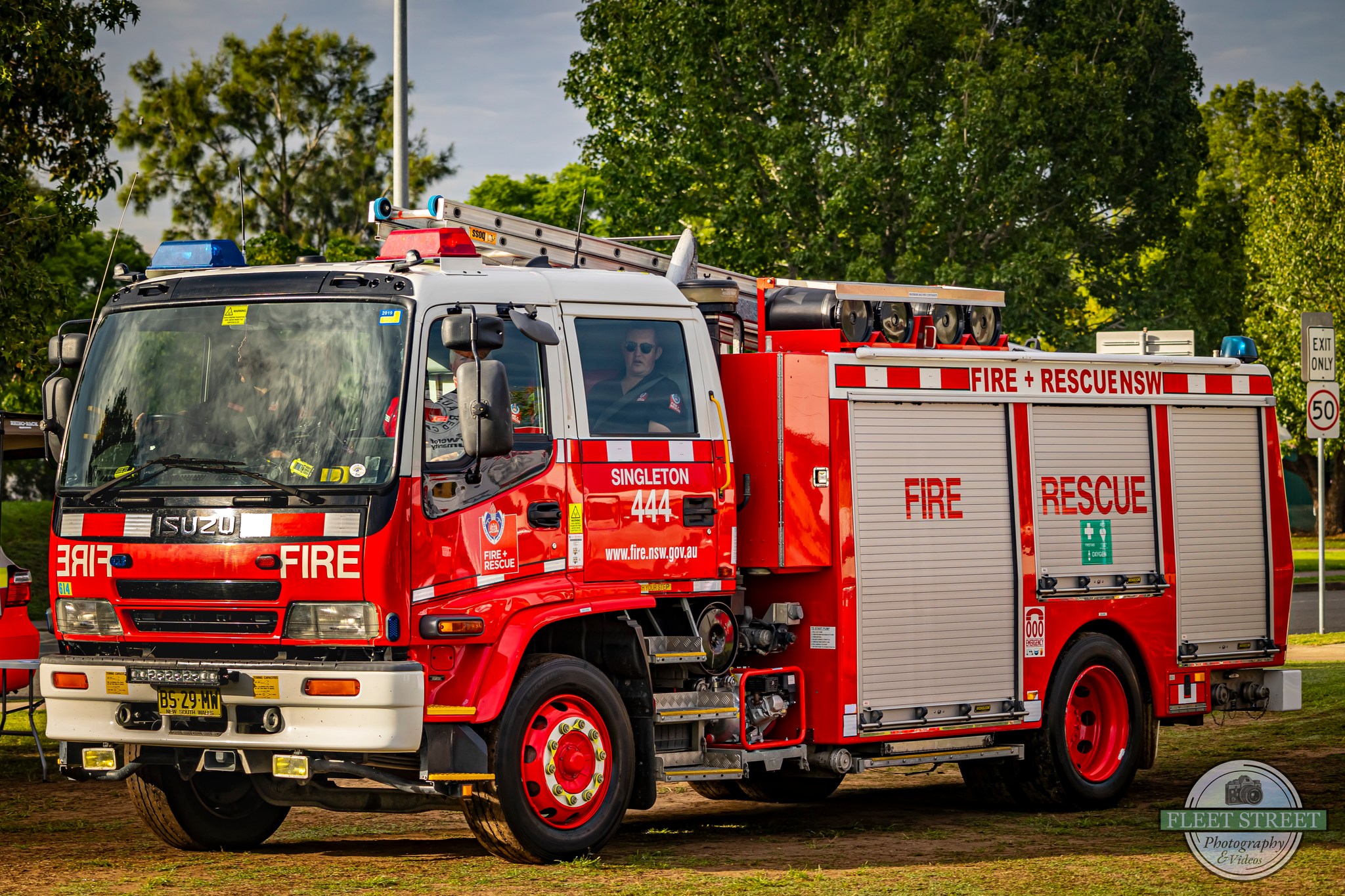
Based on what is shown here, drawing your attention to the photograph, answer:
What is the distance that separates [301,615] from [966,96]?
25.8 meters

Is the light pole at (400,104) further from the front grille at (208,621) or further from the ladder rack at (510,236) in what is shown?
the front grille at (208,621)

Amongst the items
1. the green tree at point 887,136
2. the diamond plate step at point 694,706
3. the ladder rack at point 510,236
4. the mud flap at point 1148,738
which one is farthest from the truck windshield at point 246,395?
the green tree at point 887,136

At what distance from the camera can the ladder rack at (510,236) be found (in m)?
10.8

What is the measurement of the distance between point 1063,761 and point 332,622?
5.38 meters

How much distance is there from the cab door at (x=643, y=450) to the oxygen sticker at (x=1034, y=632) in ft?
8.30

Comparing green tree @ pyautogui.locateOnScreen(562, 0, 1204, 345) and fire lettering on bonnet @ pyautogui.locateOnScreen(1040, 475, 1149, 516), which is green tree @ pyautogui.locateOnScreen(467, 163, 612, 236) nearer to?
green tree @ pyautogui.locateOnScreen(562, 0, 1204, 345)

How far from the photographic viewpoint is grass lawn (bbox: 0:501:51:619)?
106ft

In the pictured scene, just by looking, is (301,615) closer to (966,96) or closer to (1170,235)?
(966,96)

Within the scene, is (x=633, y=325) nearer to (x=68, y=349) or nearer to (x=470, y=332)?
A: (x=470, y=332)

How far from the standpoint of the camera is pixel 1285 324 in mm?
46719

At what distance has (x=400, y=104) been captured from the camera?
19391mm

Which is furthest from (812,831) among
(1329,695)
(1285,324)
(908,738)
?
(1285,324)

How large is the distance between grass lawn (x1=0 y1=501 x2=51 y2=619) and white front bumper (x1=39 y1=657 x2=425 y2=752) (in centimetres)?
2270

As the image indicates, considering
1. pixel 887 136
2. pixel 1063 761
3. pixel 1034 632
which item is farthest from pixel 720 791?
pixel 887 136
